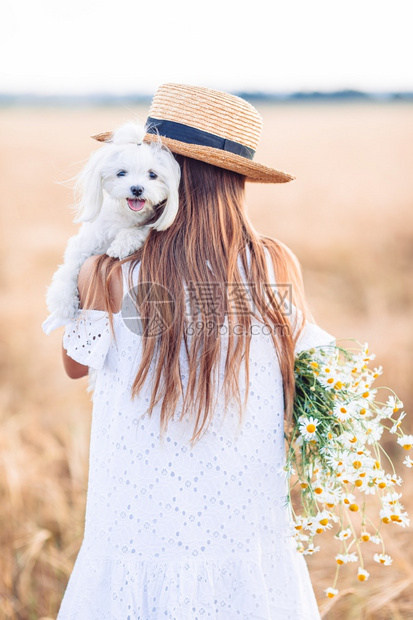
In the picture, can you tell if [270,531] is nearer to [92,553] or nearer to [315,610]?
[315,610]

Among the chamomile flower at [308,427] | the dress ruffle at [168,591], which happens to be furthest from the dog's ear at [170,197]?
the dress ruffle at [168,591]

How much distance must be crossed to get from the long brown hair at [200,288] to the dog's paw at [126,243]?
31mm

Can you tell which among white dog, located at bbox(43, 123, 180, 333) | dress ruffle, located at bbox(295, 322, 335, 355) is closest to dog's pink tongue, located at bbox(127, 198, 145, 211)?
white dog, located at bbox(43, 123, 180, 333)

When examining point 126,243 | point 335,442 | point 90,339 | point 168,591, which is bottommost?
point 168,591

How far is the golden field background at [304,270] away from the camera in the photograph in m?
2.74

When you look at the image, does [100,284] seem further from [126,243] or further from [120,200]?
[120,200]

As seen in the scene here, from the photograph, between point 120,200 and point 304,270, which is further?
point 304,270

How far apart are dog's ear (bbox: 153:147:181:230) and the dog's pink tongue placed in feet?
0.22

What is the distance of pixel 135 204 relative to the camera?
5.21ft

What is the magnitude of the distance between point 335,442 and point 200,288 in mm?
575

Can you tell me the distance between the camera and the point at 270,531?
5.50 ft

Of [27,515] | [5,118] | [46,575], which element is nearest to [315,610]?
[46,575]

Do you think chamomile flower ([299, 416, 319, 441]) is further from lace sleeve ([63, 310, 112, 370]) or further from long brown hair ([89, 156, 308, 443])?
lace sleeve ([63, 310, 112, 370])

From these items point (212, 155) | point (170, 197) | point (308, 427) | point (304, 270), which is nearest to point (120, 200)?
point (170, 197)
